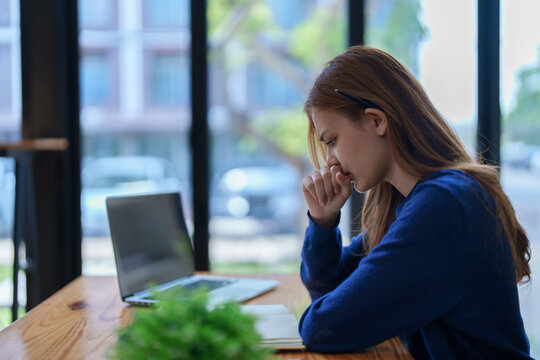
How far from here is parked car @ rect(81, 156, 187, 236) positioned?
2650mm

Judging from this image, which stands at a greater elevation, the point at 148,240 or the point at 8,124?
the point at 8,124

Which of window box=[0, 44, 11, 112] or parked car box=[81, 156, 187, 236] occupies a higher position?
window box=[0, 44, 11, 112]

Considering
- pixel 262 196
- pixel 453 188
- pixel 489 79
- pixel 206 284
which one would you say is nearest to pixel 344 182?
pixel 453 188

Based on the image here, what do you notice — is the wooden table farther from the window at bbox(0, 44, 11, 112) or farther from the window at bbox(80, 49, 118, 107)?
the window at bbox(0, 44, 11, 112)

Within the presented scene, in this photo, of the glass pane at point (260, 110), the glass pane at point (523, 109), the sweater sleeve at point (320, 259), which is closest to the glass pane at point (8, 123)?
the glass pane at point (260, 110)

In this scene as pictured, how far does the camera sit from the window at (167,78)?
263 cm

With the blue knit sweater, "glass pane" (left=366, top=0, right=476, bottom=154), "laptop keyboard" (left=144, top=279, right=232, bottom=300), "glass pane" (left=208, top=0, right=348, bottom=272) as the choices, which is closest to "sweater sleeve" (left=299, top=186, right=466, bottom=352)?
the blue knit sweater

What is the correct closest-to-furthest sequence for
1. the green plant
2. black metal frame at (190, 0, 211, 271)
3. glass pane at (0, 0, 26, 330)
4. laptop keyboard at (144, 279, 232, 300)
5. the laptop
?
the green plant < the laptop < laptop keyboard at (144, 279, 232, 300) < glass pane at (0, 0, 26, 330) < black metal frame at (190, 0, 211, 271)

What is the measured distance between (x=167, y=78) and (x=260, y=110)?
0.48 metres

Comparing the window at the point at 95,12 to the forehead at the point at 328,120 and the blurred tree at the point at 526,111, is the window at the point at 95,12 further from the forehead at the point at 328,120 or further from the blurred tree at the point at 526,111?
the blurred tree at the point at 526,111

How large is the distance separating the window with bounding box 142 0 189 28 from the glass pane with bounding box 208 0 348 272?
0.13 meters

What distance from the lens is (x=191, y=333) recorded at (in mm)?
547

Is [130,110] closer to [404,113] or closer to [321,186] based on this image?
[321,186]

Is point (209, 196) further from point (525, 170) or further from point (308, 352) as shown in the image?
point (308, 352)
